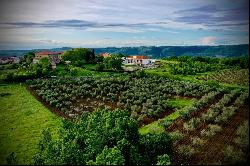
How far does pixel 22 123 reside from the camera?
40.3m

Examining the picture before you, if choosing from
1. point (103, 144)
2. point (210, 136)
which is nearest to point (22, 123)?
point (103, 144)

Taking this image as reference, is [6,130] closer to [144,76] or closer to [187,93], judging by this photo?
[187,93]

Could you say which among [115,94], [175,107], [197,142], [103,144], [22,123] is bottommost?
[22,123]

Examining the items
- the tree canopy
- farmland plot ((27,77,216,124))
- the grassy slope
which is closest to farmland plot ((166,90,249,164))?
the tree canopy

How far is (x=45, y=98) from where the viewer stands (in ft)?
177

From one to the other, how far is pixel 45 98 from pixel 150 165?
34535mm

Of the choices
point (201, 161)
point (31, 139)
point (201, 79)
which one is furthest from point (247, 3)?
point (201, 79)

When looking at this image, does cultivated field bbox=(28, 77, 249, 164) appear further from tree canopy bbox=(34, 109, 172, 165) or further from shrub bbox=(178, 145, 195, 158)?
tree canopy bbox=(34, 109, 172, 165)

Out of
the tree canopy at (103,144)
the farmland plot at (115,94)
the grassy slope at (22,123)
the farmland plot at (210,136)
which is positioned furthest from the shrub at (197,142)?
the grassy slope at (22,123)

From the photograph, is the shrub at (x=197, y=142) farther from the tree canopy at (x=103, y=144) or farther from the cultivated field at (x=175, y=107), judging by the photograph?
the tree canopy at (x=103, y=144)

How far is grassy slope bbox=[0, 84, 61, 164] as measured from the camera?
3066cm

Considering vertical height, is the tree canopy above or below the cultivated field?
above

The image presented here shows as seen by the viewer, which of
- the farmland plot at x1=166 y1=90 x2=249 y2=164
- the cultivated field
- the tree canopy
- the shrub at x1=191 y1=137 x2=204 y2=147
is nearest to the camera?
the tree canopy

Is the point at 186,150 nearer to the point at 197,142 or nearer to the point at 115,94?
the point at 197,142
